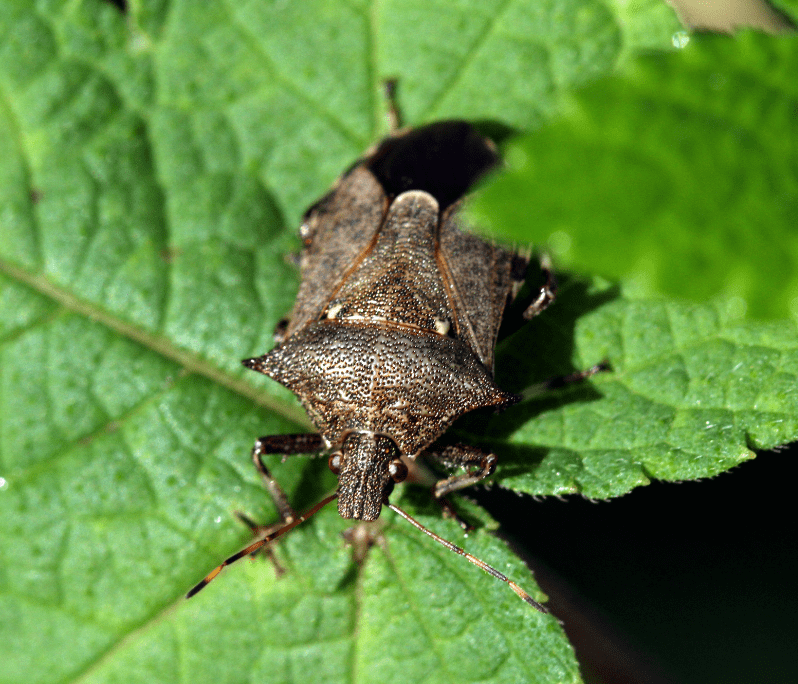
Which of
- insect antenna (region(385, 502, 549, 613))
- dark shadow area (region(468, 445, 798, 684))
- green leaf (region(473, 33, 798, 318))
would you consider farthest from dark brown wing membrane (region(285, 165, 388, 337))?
green leaf (region(473, 33, 798, 318))

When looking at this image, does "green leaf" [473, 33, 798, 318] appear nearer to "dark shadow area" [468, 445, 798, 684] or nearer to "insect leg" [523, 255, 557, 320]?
"insect leg" [523, 255, 557, 320]

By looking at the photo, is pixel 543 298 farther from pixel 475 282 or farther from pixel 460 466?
pixel 460 466

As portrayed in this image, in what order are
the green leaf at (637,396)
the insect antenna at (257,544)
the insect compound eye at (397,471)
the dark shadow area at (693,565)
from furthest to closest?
the dark shadow area at (693,565) → the insect compound eye at (397,471) → the insect antenna at (257,544) → the green leaf at (637,396)

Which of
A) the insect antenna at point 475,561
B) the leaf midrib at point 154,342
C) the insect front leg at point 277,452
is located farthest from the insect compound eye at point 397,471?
the leaf midrib at point 154,342

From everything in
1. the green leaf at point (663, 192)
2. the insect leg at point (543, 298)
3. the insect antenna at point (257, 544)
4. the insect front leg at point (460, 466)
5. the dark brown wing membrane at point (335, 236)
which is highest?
the green leaf at point (663, 192)

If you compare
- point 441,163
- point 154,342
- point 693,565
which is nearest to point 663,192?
point 441,163

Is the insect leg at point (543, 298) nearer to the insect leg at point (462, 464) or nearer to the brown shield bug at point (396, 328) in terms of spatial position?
the brown shield bug at point (396, 328)

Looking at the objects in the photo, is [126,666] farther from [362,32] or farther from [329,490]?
[362,32]

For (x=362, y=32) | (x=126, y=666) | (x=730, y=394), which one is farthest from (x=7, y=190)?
(x=730, y=394)
